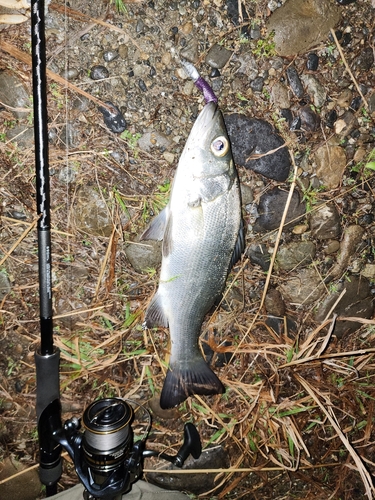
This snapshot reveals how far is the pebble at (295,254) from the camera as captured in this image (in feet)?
9.05

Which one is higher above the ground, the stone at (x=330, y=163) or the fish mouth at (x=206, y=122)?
the fish mouth at (x=206, y=122)

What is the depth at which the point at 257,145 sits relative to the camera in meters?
2.56

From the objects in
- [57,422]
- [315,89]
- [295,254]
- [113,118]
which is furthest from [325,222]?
[57,422]

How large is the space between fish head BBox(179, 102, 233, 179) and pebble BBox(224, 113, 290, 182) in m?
0.42

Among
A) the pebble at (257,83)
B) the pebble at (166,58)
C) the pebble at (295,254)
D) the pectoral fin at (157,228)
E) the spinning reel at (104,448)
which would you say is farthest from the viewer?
the pebble at (295,254)

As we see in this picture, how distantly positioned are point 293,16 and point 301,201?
124 cm

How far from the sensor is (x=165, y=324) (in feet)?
7.99

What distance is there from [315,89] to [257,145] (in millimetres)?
583

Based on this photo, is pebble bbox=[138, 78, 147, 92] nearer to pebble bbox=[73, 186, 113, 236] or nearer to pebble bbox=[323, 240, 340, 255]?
pebble bbox=[73, 186, 113, 236]

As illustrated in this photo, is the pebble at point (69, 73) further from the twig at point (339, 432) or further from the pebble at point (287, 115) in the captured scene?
the twig at point (339, 432)

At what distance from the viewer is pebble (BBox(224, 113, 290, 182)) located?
8.28 feet

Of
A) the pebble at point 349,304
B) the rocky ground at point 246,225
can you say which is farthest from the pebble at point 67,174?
the pebble at point 349,304

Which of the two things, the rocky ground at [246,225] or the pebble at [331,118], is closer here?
the rocky ground at [246,225]

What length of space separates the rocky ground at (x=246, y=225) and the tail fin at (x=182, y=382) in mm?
252
